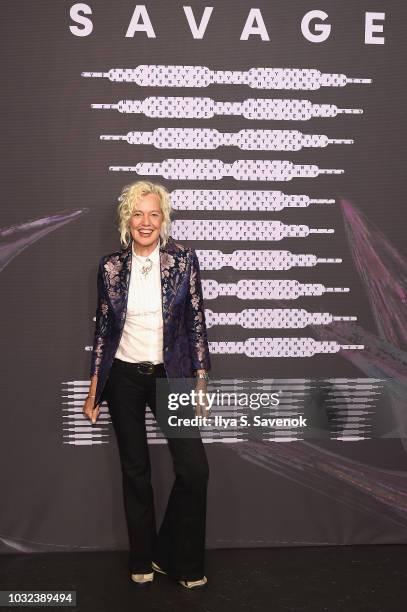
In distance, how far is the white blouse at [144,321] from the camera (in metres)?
2.54

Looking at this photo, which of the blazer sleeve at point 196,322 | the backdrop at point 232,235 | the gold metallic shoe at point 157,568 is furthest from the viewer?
the backdrop at point 232,235

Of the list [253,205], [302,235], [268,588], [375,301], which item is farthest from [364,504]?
[253,205]

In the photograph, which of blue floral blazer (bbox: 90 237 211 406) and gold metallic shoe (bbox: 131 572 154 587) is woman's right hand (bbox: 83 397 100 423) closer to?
blue floral blazer (bbox: 90 237 211 406)

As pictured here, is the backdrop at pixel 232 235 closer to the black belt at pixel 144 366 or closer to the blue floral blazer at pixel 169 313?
the blue floral blazer at pixel 169 313

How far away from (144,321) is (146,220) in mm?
397

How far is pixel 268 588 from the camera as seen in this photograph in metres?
2.65

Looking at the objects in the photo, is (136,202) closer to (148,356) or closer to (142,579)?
(148,356)

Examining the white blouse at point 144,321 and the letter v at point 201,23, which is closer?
the white blouse at point 144,321

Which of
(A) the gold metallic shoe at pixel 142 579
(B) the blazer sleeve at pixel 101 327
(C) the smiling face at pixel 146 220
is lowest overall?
(A) the gold metallic shoe at pixel 142 579

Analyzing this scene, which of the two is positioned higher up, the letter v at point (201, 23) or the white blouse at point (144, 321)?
the letter v at point (201, 23)

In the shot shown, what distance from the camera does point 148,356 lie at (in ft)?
8.36

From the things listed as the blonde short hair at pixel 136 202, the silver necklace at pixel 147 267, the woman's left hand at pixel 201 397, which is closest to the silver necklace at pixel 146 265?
the silver necklace at pixel 147 267

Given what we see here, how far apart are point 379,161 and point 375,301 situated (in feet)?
2.13

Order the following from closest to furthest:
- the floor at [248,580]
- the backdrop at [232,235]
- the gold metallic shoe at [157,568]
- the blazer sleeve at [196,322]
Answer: the floor at [248,580] < the blazer sleeve at [196,322] < the gold metallic shoe at [157,568] < the backdrop at [232,235]
